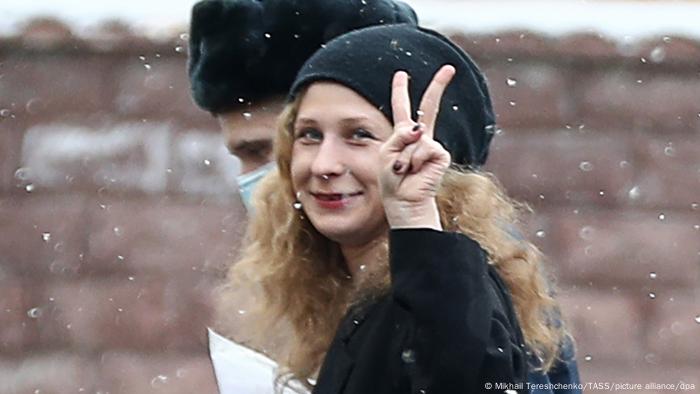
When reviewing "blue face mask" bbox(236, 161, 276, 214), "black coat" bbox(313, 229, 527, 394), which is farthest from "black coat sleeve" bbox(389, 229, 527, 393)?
"blue face mask" bbox(236, 161, 276, 214)

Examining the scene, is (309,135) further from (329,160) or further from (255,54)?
(255,54)

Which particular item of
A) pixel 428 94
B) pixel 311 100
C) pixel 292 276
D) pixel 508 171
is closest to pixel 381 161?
pixel 428 94

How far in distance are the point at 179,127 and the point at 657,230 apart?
132 cm

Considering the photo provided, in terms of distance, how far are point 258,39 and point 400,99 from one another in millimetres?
990

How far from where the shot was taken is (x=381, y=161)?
1.78 metres

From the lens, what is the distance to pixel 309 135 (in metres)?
1.97

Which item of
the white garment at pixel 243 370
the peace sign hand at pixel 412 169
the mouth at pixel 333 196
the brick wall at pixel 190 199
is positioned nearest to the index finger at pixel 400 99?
the peace sign hand at pixel 412 169

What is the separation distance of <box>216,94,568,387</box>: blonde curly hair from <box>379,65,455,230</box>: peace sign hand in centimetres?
14

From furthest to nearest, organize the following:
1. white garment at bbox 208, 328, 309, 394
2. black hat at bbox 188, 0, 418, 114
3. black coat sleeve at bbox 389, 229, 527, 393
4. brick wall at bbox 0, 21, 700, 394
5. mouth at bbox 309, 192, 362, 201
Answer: brick wall at bbox 0, 21, 700, 394 < black hat at bbox 188, 0, 418, 114 < white garment at bbox 208, 328, 309, 394 < mouth at bbox 309, 192, 362, 201 < black coat sleeve at bbox 389, 229, 527, 393

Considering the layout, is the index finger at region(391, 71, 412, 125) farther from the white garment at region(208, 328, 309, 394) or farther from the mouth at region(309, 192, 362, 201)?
the white garment at region(208, 328, 309, 394)

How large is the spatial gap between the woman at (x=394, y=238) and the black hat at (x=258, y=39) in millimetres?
513

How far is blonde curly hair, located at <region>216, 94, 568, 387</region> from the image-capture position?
6.42ft

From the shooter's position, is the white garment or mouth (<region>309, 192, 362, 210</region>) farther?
the white garment

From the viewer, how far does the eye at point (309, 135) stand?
6.44 feet
